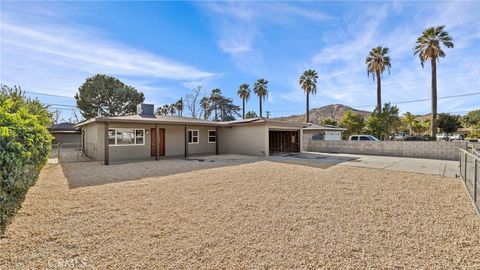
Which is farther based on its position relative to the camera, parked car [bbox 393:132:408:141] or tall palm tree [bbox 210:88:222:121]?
tall palm tree [bbox 210:88:222:121]

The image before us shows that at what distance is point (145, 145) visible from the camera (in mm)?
14695

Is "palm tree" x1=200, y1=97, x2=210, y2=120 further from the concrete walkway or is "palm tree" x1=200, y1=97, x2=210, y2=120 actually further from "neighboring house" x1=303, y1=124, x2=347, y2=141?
the concrete walkway

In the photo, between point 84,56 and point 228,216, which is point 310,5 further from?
point 84,56

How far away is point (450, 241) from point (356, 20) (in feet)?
36.4

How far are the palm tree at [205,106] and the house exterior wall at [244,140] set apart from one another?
2415cm

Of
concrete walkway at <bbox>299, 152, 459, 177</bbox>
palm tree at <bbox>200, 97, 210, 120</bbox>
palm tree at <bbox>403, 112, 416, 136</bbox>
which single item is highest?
palm tree at <bbox>200, 97, 210, 120</bbox>

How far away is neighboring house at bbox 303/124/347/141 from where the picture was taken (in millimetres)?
22423

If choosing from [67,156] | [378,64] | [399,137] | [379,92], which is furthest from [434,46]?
[67,156]

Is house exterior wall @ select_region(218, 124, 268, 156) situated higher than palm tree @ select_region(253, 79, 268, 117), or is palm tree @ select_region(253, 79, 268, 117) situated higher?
palm tree @ select_region(253, 79, 268, 117)

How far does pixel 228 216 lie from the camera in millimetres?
4371

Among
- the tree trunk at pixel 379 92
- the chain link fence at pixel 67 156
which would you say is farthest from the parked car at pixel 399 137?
the chain link fence at pixel 67 156

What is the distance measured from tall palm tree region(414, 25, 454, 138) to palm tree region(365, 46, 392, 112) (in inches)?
139

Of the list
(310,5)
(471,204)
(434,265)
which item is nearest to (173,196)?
(434,265)

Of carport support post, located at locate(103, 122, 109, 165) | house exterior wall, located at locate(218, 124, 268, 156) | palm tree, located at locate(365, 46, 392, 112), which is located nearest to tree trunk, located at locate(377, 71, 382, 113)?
palm tree, located at locate(365, 46, 392, 112)
